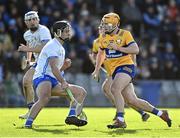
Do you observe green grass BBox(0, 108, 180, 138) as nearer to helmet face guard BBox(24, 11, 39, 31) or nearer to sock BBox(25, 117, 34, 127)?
sock BBox(25, 117, 34, 127)

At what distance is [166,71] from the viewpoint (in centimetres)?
2656

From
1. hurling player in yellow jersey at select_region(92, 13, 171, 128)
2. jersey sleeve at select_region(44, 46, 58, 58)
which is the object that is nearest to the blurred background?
hurling player in yellow jersey at select_region(92, 13, 171, 128)

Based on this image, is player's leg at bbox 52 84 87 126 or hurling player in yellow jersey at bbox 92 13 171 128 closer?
player's leg at bbox 52 84 87 126

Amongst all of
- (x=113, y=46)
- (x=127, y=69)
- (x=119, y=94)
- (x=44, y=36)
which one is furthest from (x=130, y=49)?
(x=44, y=36)

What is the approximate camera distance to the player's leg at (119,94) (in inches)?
524

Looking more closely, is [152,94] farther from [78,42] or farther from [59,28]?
[59,28]

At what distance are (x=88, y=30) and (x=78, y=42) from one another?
0.65 meters

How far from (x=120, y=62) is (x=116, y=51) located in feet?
0.82

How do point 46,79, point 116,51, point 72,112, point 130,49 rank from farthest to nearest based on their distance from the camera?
point 116,51, point 130,49, point 72,112, point 46,79

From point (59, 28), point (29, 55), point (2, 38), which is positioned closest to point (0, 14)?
point (2, 38)

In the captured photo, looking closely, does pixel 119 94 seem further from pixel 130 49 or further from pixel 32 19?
pixel 32 19

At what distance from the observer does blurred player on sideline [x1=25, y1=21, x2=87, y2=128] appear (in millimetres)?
12977

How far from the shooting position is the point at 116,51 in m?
14.1

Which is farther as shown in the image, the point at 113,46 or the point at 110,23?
the point at 110,23
